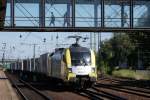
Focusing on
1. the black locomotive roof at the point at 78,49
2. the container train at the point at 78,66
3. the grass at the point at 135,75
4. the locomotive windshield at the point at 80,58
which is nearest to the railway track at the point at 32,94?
the container train at the point at 78,66

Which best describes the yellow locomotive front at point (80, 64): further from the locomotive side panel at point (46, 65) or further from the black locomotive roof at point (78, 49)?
the locomotive side panel at point (46, 65)

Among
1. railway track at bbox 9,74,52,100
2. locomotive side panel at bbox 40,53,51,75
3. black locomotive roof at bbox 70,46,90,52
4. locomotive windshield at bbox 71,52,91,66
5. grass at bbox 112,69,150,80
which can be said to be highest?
black locomotive roof at bbox 70,46,90,52

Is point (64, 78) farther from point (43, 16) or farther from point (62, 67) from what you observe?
point (43, 16)

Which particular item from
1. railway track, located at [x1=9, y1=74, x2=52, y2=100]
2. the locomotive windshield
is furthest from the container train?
railway track, located at [x1=9, y1=74, x2=52, y2=100]

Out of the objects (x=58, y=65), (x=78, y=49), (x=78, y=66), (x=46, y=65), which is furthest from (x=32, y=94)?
(x=46, y=65)

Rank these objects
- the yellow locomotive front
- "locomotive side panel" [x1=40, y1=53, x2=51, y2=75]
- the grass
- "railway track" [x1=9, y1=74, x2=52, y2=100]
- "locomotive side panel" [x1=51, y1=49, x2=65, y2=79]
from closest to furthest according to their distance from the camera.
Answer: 1. "railway track" [x1=9, y1=74, x2=52, y2=100]
2. the yellow locomotive front
3. "locomotive side panel" [x1=51, y1=49, x2=65, y2=79]
4. "locomotive side panel" [x1=40, y1=53, x2=51, y2=75]
5. the grass

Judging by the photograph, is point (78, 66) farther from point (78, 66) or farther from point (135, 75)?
point (135, 75)

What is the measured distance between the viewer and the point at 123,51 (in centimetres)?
9000

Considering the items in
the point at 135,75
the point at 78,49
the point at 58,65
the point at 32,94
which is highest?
the point at 78,49

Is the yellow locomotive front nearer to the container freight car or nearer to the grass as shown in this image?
the container freight car

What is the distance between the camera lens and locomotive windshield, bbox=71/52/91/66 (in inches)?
1097

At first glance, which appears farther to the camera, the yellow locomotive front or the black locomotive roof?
the black locomotive roof

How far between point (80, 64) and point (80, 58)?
1.57ft

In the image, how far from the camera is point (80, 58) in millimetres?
28078
